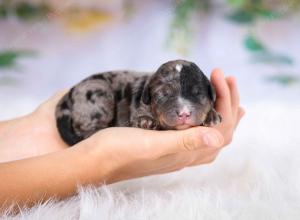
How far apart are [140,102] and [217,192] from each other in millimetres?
594

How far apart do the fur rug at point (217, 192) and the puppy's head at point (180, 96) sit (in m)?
0.39

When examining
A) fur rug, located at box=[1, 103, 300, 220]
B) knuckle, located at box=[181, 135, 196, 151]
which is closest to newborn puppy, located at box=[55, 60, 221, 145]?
knuckle, located at box=[181, 135, 196, 151]

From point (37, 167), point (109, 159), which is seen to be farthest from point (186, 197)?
point (37, 167)

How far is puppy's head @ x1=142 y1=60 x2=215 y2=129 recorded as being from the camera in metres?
2.65

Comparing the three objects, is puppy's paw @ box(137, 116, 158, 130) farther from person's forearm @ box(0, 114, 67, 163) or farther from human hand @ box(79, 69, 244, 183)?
person's forearm @ box(0, 114, 67, 163)

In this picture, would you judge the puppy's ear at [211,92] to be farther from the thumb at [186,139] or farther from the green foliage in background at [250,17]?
the green foliage in background at [250,17]

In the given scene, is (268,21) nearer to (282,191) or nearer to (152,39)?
(152,39)

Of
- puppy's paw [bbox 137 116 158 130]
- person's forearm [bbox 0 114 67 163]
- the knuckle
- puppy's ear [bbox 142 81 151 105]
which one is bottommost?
Result: person's forearm [bbox 0 114 67 163]

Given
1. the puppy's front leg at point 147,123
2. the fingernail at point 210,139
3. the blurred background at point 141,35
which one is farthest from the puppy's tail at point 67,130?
the blurred background at point 141,35

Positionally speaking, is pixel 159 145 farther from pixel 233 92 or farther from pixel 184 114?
pixel 233 92

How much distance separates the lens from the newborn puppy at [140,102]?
2.70m

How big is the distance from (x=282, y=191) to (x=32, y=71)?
13.6ft

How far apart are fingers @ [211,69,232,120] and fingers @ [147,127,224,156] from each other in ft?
1.71

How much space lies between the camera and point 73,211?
9.05ft
